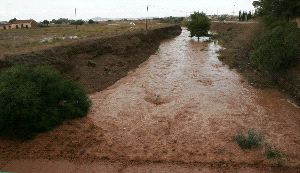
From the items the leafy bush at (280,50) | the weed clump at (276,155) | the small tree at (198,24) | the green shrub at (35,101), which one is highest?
the small tree at (198,24)

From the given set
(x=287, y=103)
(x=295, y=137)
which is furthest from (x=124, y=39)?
(x=295, y=137)

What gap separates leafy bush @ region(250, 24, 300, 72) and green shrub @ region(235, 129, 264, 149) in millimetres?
9459

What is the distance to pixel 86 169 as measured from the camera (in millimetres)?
15031

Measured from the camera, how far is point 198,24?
58.2 metres

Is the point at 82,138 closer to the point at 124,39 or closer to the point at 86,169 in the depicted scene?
the point at 86,169

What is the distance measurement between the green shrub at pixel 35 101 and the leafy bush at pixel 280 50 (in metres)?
13.8

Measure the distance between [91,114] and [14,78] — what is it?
5018 millimetres

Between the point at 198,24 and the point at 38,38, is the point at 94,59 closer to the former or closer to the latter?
the point at 38,38

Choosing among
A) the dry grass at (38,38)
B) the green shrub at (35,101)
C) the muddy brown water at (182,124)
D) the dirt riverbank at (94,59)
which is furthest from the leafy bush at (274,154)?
the dry grass at (38,38)

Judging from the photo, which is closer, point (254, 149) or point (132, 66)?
point (254, 149)

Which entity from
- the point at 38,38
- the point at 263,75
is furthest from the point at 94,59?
the point at 263,75

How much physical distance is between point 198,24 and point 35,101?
1771 inches

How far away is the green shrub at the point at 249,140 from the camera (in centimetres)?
1611

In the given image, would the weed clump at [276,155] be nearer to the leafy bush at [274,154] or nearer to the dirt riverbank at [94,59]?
the leafy bush at [274,154]
